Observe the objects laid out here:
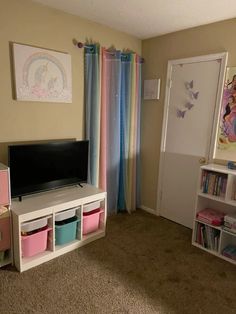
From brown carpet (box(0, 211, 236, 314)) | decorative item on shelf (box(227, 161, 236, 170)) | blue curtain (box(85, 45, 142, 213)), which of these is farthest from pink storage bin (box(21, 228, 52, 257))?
decorative item on shelf (box(227, 161, 236, 170))

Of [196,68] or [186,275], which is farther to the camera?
[196,68]

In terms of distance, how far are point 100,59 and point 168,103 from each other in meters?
1.00

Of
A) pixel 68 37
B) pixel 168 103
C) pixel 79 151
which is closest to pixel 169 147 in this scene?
pixel 168 103

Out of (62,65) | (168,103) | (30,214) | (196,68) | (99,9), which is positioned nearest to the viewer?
(30,214)

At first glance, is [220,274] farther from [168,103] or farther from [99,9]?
[99,9]

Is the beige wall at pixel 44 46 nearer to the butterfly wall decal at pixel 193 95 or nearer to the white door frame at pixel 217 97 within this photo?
the white door frame at pixel 217 97

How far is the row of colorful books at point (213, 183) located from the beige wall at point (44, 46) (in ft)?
4.83

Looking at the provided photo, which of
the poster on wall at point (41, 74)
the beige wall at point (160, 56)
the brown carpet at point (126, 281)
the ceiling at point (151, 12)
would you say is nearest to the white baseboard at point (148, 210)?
the beige wall at point (160, 56)

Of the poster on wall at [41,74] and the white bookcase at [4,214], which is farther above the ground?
the poster on wall at [41,74]

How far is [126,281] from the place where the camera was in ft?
6.80

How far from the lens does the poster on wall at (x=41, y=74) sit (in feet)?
7.53

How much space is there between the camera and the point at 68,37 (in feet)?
8.50

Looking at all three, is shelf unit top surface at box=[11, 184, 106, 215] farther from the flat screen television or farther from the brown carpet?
the brown carpet

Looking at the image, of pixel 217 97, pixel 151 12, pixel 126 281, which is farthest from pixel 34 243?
pixel 151 12
